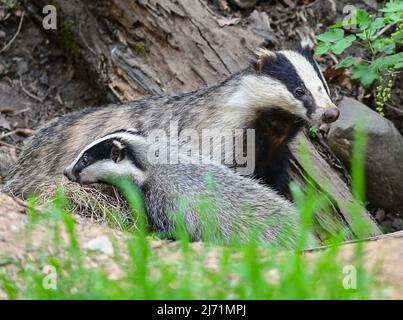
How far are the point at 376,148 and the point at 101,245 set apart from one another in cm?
347

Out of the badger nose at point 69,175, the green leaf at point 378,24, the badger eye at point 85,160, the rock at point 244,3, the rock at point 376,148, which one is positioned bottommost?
the rock at point 376,148

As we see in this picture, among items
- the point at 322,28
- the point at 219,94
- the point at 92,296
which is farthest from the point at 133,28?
the point at 92,296

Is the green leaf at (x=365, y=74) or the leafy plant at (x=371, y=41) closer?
the leafy plant at (x=371, y=41)

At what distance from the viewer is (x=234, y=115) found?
5676 millimetres

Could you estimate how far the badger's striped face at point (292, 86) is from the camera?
5344mm

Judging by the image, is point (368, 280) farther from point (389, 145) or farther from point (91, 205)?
point (389, 145)

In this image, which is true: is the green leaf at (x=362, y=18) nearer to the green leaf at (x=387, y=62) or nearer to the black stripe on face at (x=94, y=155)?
the green leaf at (x=387, y=62)

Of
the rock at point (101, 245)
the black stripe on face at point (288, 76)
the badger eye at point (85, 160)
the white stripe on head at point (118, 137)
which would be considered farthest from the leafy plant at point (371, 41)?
the rock at point (101, 245)

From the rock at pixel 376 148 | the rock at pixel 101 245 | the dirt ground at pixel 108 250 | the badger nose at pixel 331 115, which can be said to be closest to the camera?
the dirt ground at pixel 108 250

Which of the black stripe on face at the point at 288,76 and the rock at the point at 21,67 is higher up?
the rock at the point at 21,67

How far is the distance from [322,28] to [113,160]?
310 centimetres

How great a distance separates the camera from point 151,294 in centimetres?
280

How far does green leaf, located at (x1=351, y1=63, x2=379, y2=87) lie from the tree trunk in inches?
24.1

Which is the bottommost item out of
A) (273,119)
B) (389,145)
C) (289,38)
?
(389,145)
